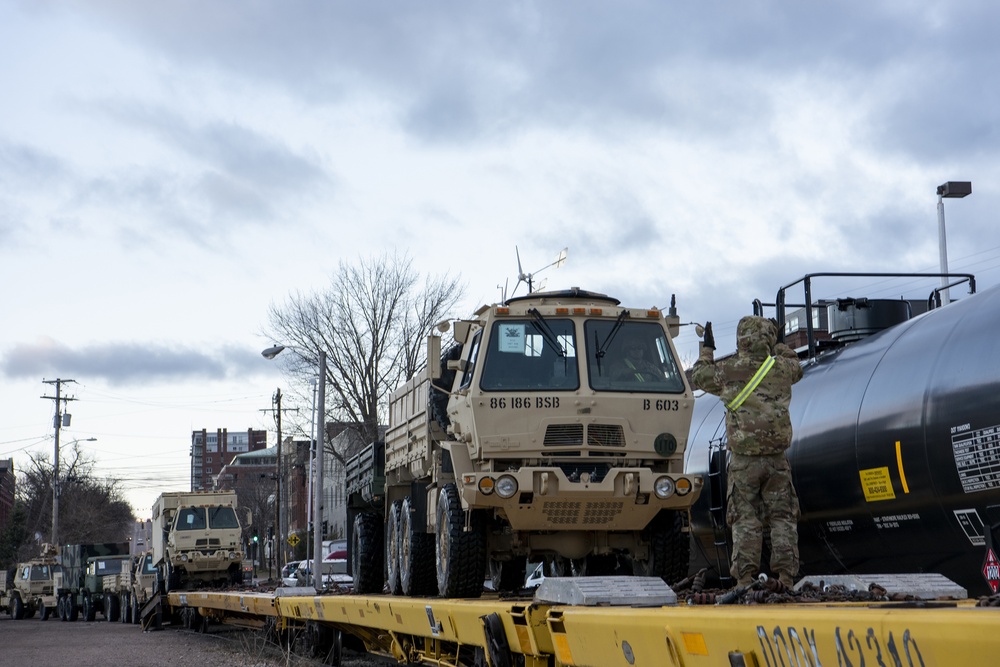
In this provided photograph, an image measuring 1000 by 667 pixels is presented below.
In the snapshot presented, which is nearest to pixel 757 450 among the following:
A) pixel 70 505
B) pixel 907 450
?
pixel 907 450

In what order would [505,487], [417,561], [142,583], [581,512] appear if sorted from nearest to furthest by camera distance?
[505,487]
[581,512]
[417,561]
[142,583]

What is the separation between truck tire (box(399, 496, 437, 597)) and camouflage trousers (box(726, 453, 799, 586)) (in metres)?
3.70

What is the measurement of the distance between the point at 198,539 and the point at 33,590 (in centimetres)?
1650

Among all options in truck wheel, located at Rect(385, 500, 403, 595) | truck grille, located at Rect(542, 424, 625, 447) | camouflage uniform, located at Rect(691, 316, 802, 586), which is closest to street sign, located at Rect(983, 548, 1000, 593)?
camouflage uniform, located at Rect(691, 316, 802, 586)

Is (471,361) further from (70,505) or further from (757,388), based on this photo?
(70,505)

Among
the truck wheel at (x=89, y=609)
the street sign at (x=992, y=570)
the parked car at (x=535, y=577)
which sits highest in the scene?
the street sign at (x=992, y=570)

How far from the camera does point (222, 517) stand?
34688mm

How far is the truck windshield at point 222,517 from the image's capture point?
34375mm

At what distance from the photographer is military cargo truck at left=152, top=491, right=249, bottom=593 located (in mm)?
33594

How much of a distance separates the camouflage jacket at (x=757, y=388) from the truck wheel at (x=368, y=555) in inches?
254

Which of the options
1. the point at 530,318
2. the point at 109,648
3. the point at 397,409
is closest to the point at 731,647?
the point at 530,318

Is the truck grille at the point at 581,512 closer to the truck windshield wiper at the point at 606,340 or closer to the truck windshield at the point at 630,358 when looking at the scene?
the truck windshield at the point at 630,358

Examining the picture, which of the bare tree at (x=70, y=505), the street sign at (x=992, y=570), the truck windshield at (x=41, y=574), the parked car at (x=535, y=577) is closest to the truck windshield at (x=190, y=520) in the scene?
the truck windshield at (x=41, y=574)

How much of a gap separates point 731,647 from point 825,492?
14.4 ft
